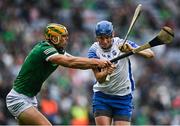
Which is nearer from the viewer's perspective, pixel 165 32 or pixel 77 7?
pixel 165 32

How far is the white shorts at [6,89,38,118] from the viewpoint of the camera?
12562 millimetres

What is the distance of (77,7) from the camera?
23.4 m

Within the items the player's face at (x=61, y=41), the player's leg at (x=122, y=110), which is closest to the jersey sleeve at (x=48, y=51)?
the player's face at (x=61, y=41)

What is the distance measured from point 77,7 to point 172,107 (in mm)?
4180

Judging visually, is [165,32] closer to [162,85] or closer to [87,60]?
[87,60]

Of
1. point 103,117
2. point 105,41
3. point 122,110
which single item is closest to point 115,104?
point 122,110

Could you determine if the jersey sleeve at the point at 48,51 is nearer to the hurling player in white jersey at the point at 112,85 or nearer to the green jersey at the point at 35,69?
the green jersey at the point at 35,69

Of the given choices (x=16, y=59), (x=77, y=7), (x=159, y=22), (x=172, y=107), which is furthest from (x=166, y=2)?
(x=16, y=59)

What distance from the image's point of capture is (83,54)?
844 inches

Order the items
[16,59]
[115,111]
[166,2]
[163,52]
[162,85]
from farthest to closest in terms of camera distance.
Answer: [166,2]
[163,52]
[162,85]
[16,59]
[115,111]

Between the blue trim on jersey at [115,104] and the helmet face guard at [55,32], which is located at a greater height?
the helmet face guard at [55,32]

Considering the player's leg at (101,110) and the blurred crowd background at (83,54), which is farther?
the blurred crowd background at (83,54)

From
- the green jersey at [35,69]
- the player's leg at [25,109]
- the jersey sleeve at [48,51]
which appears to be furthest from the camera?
the player's leg at [25,109]

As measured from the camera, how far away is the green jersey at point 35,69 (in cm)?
1232
